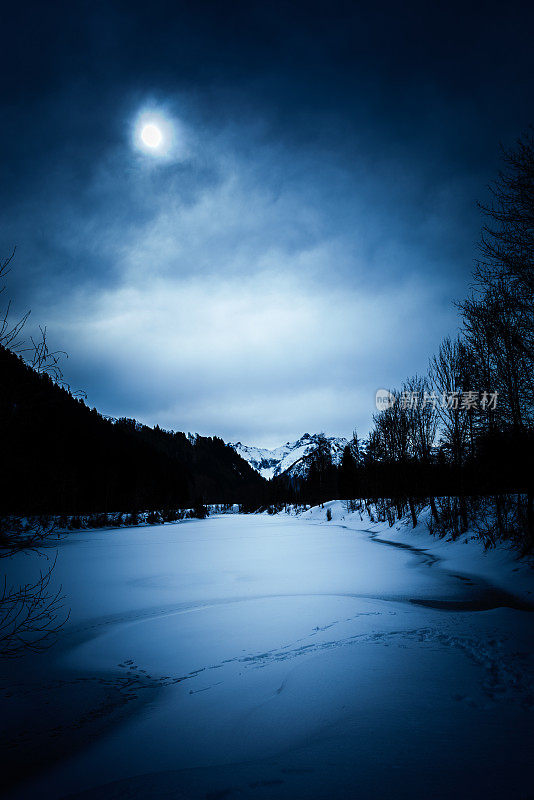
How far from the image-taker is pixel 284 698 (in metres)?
3.79

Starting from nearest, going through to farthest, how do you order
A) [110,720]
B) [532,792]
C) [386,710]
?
[532,792]
[386,710]
[110,720]

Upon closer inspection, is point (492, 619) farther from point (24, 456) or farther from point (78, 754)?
point (24, 456)

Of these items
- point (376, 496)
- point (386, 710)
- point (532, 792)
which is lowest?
point (376, 496)

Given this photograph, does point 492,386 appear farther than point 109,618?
Yes

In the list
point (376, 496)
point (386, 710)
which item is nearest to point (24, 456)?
point (386, 710)

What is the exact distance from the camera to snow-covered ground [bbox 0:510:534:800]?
251 cm

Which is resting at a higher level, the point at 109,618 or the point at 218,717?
the point at 218,717

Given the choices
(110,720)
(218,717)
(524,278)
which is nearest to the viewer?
(218,717)

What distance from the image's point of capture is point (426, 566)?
1220 centimetres

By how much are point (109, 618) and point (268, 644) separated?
4132mm

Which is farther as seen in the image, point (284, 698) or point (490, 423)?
point (490, 423)

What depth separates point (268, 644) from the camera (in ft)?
17.9

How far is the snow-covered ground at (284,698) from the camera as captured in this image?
2.51 metres

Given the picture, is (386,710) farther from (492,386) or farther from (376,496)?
(376,496)
